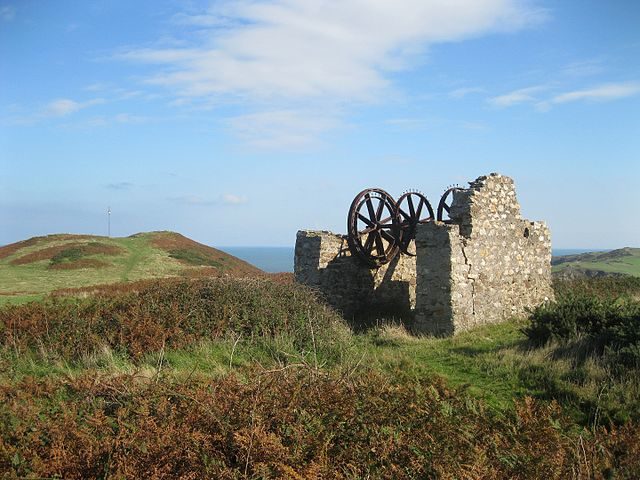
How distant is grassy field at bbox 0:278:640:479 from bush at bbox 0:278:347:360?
5cm

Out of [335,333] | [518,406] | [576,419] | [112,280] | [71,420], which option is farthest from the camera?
[112,280]

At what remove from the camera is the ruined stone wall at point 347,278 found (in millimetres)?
15867

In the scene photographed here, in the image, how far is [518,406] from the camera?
18.6 feet

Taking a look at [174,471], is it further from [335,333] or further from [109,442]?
[335,333]

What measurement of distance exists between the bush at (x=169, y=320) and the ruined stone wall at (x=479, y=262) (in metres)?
2.85

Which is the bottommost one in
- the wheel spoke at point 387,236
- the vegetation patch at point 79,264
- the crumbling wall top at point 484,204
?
the vegetation patch at point 79,264

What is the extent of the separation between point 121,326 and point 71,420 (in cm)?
502

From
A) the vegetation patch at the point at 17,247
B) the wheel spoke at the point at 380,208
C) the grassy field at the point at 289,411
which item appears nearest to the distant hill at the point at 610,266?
the wheel spoke at the point at 380,208

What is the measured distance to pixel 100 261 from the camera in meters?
27.4

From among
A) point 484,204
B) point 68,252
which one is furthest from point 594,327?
point 68,252

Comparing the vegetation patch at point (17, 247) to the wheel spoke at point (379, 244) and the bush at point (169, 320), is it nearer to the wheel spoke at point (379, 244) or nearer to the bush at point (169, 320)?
the bush at point (169, 320)

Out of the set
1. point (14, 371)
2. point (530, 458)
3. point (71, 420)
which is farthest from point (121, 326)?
point (530, 458)

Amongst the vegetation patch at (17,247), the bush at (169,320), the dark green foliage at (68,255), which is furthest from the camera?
the vegetation patch at (17,247)

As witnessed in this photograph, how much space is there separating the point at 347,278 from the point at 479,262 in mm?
3767
